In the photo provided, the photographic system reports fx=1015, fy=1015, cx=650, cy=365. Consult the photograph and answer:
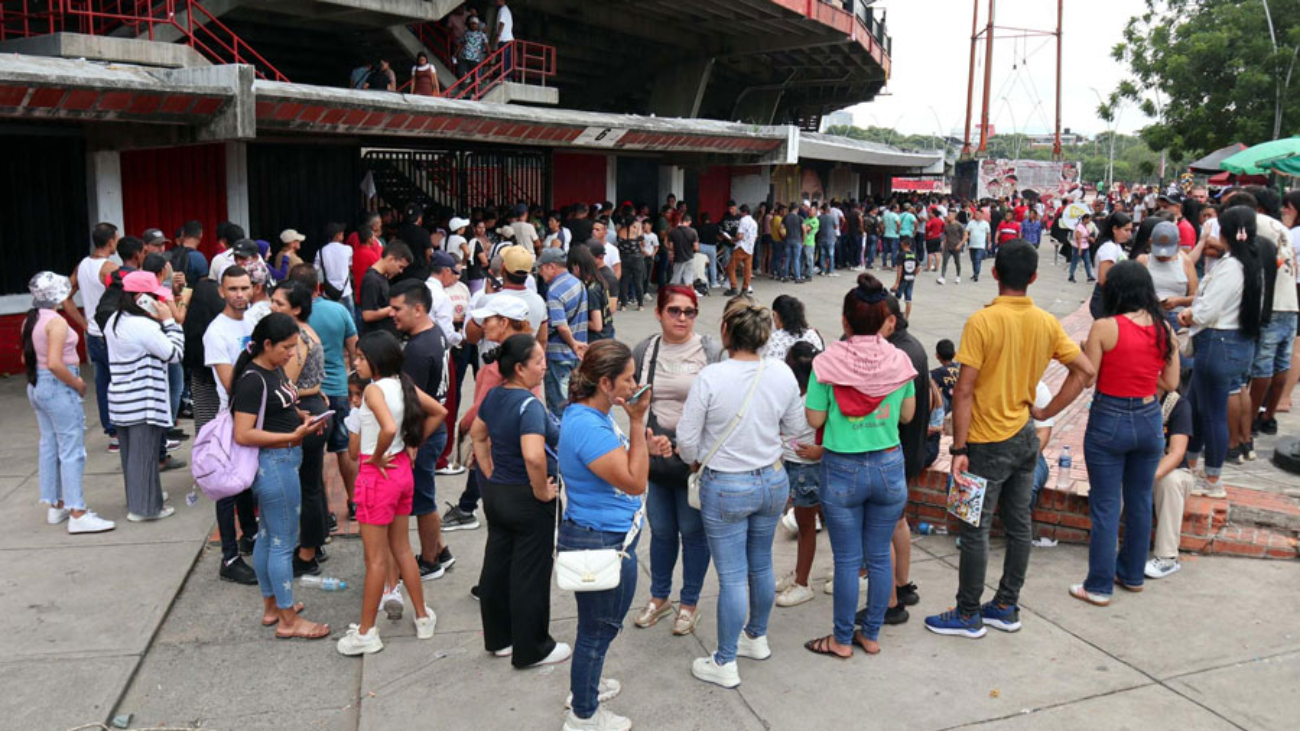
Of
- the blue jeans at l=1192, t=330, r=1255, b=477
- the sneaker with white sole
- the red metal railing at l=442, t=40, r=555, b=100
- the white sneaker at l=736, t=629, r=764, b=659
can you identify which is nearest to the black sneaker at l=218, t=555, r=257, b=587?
the white sneaker at l=736, t=629, r=764, b=659

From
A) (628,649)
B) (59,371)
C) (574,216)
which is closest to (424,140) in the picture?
(574,216)

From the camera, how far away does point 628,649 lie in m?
4.86

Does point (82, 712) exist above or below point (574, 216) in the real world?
below

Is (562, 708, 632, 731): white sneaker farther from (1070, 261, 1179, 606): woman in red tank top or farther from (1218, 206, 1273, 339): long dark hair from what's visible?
(1218, 206, 1273, 339): long dark hair

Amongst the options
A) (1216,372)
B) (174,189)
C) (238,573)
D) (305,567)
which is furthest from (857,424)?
(174,189)

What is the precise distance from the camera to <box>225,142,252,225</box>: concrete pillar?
13.4 metres

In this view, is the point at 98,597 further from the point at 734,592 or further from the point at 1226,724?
the point at 1226,724

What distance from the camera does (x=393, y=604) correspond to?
510 centimetres

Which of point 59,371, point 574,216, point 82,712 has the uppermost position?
point 574,216

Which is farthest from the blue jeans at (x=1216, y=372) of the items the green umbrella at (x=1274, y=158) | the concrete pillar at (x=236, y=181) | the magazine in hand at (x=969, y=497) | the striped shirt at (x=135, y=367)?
the concrete pillar at (x=236, y=181)

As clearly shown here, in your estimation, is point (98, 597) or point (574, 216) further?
point (574, 216)

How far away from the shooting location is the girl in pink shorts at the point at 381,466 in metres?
4.69

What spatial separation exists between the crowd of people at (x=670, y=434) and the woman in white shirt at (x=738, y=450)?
0.01 metres

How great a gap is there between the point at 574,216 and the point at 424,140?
2.91m
